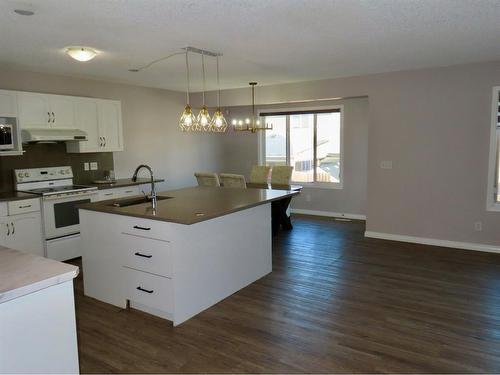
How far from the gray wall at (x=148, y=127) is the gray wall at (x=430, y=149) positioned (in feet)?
9.61

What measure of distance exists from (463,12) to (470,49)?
57.3 inches

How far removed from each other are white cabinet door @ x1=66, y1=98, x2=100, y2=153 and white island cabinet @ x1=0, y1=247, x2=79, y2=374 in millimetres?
3675

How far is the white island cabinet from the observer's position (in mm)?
1638

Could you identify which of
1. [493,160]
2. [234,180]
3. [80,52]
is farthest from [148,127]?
[493,160]

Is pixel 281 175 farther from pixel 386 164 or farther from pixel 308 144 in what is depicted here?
pixel 386 164

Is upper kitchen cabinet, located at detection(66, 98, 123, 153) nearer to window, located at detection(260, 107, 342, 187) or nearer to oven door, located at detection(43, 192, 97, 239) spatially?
oven door, located at detection(43, 192, 97, 239)

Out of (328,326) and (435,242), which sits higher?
(435,242)

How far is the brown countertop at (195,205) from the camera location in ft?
10.4

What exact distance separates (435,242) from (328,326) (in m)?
2.98

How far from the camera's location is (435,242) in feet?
17.5

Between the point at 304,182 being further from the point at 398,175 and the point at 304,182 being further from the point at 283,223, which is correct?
the point at 398,175

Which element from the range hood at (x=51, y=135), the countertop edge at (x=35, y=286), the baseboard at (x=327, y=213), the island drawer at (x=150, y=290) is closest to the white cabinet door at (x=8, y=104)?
the range hood at (x=51, y=135)

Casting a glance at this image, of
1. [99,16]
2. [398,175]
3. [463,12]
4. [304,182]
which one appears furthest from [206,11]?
[304,182]

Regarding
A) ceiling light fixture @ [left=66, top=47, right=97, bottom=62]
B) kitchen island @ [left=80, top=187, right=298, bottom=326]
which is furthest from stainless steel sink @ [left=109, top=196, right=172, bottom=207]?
ceiling light fixture @ [left=66, top=47, right=97, bottom=62]
